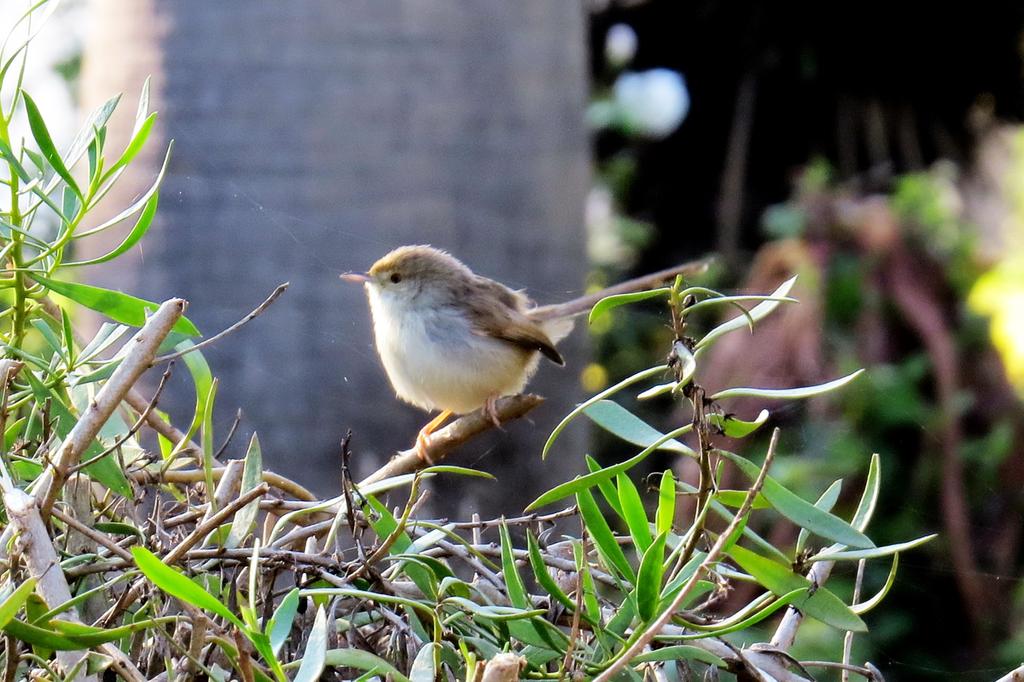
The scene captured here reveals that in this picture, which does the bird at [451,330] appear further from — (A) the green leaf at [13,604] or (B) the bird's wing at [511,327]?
(A) the green leaf at [13,604]

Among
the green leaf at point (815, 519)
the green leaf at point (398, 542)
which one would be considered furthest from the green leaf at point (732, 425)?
the green leaf at point (398, 542)

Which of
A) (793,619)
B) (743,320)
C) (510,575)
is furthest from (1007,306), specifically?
(510,575)

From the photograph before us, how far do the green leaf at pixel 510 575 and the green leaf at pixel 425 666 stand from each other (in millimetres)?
81

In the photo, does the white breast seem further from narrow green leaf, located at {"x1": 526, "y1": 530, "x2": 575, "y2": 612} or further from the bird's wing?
narrow green leaf, located at {"x1": 526, "y1": 530, "x2": 575, "y2": 612}

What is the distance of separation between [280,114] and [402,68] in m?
0.40

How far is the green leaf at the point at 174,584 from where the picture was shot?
0.70 m

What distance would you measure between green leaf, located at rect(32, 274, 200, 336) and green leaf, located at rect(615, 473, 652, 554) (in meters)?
0.37

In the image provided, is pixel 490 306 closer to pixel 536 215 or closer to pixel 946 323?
pixel 536 215

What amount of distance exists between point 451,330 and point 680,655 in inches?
81.9

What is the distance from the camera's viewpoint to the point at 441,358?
279cm

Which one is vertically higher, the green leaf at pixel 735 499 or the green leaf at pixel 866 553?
→ the green leaf at pixel 735 499

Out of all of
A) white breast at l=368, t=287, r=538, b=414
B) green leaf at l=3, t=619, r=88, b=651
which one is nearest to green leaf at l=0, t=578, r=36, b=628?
green leaf at l=3, t=619, r=88, b=651

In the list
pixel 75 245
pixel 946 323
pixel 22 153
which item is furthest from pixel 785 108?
pixel 22 153

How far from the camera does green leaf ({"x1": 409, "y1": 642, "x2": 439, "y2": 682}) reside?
0.77 metres
